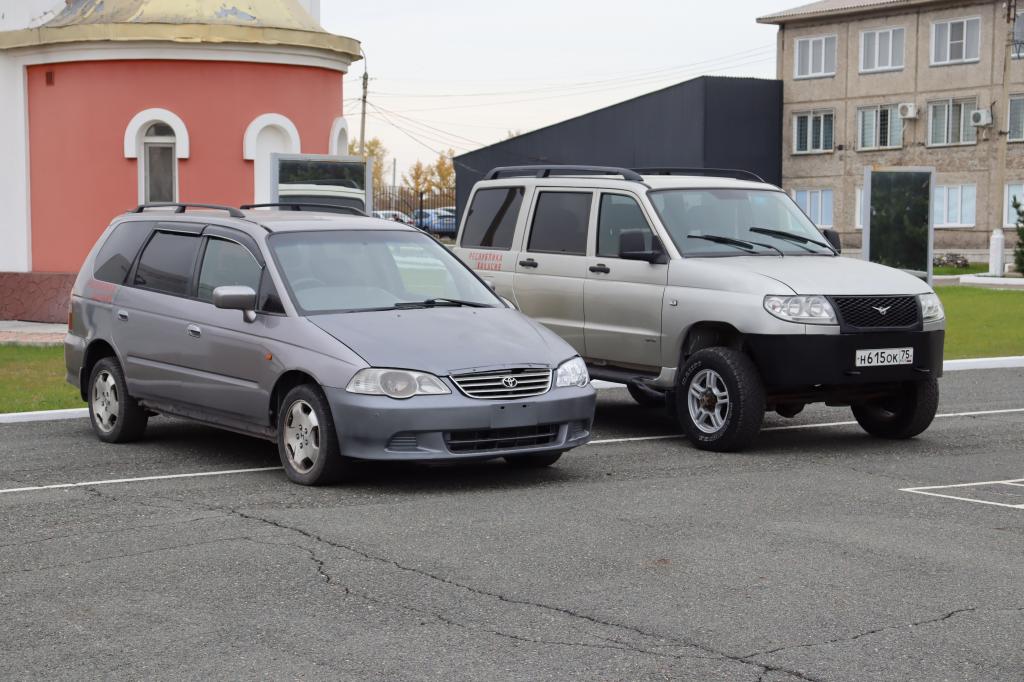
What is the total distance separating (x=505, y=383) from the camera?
9094 millimetres

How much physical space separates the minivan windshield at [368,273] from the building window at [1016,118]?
4450 centimetres

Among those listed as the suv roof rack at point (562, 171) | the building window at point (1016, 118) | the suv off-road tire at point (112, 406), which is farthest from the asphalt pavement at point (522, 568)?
the building window at point (1016, 118)

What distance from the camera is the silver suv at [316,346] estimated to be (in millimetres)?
8906

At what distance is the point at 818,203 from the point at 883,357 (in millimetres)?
47871

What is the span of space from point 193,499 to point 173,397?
1745 mm

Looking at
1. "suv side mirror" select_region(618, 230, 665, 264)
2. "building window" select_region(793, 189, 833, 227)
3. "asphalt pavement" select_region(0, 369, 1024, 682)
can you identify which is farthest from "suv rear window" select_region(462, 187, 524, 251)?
"building window" select_region(793, 189, 833, 227)

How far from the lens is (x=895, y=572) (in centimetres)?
691

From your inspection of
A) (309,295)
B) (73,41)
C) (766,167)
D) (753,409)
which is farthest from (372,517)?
(766,167)

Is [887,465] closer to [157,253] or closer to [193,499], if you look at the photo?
[193,499]

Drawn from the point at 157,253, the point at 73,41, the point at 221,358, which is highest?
the point at 73,41

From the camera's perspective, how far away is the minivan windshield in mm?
9805

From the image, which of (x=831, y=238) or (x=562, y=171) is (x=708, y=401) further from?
(x=562, y=171)

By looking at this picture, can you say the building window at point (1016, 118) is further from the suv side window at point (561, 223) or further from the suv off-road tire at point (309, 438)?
the suv off-road tire at point (309, 438)

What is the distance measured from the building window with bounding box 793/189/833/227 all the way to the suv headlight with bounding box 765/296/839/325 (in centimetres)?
4719
